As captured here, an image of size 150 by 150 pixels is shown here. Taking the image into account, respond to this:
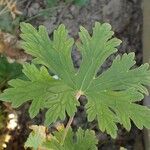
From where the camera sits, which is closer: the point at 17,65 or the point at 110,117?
the point at 110,117

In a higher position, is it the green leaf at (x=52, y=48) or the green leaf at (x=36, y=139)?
the green leaf at (x=52, y=48)

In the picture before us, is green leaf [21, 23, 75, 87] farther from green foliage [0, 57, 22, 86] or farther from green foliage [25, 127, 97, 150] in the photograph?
A: green foliage [0, 57, 22, 86]

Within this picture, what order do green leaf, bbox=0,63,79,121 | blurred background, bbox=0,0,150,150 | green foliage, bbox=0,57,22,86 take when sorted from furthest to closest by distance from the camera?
blurred background, bbox=0,0,150,150
green foliage, bbox=0,57,22,86
green leaf, bbox=0,63,79,121

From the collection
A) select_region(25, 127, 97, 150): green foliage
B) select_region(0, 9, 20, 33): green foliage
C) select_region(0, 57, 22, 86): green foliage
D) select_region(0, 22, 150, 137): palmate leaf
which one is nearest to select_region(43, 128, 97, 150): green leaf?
select_region(25, 127, 97, 150): green foliage

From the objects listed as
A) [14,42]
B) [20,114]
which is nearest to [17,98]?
[20,114]

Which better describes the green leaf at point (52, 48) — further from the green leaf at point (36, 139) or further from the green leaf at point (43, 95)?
the green leaf at point (36, 139)

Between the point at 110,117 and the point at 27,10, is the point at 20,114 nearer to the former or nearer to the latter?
the point at 27,10

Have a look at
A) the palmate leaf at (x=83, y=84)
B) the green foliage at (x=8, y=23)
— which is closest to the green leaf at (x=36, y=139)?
the palmate leaf at (x=83, y=84)
